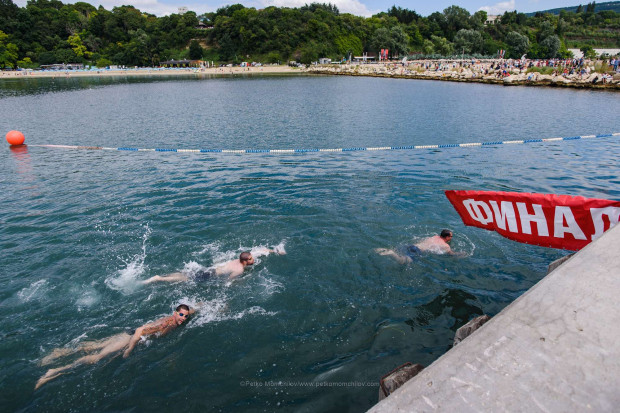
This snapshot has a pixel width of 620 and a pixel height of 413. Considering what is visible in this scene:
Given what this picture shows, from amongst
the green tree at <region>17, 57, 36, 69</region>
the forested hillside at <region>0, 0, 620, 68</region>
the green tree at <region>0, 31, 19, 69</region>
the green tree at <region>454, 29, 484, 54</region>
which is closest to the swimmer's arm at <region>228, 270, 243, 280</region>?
the forested hillside at <region>0, 0, 620, 68</region>

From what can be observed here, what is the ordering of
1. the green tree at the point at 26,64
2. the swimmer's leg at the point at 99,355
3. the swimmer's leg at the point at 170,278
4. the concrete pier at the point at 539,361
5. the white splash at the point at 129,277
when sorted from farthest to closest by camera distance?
the green tree at the point at 26,64, the swimmer's leg at the point at 170,278, the white splash at the point at 129,277, the swimmer's leg at the point at 99,355, the concrete pier at the point at 539,361

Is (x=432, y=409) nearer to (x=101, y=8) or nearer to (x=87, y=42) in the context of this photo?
(x=87, y=42)

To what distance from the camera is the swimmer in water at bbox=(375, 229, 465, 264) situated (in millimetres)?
9625

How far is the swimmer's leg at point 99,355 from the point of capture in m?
6.27

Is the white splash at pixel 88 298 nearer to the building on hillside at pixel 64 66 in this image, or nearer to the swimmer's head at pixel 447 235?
the swimmer's head at pixel 447 235

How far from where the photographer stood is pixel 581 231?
6.20 metres

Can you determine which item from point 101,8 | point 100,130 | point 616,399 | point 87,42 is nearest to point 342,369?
point 616,399

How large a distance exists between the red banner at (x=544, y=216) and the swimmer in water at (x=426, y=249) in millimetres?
2688

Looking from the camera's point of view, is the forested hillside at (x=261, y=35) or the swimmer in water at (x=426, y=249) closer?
the swimmer in water at (x=426, y=249)

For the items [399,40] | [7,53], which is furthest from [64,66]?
[399,40]

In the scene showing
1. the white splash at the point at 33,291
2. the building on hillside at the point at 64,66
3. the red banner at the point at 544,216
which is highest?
the building on hillside at the point at 64,66

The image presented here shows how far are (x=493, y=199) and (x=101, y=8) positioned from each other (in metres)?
216

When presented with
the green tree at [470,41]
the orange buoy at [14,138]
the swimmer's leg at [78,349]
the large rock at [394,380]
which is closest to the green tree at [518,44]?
the green tree at [470,41]

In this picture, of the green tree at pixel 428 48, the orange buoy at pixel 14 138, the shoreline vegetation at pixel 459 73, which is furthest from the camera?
the green tree at pixel 428 48
